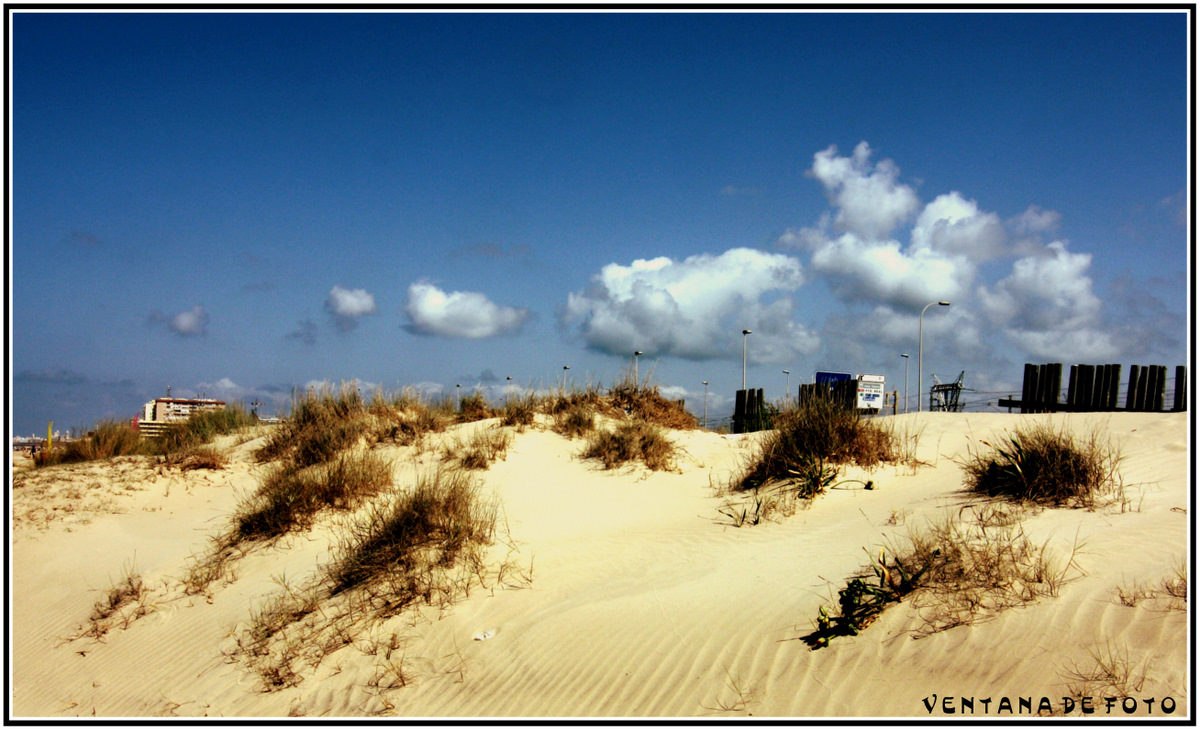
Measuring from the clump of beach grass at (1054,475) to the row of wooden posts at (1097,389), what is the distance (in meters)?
11.1

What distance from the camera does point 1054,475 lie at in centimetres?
725

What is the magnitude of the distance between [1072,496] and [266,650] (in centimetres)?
830

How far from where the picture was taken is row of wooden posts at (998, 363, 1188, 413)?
53.3 ft

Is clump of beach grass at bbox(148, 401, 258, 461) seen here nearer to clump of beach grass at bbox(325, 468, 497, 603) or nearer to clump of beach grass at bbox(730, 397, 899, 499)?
clump of beach grass at bbox(325, 468, 497, 603)

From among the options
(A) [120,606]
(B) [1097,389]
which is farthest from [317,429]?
(B) [1097,389]

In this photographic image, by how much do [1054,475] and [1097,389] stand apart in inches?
524

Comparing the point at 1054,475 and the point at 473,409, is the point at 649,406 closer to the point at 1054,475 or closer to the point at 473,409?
the point at 473,409

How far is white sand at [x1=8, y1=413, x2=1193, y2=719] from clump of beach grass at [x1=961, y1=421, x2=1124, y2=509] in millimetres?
376

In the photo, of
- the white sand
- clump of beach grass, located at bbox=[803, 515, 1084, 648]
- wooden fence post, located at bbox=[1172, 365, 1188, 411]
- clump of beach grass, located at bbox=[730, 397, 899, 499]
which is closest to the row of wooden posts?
wooden fence post, located at bbox=[1172, 365, 1188, 411]

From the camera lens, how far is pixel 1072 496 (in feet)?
23.4

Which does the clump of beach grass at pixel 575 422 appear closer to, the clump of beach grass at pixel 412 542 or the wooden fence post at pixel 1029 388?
the clump of beach grass at pixel 412 542

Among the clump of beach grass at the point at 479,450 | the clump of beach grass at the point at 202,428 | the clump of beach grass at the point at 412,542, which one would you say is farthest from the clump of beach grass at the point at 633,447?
the clump of beach grass at the point at 202,428
